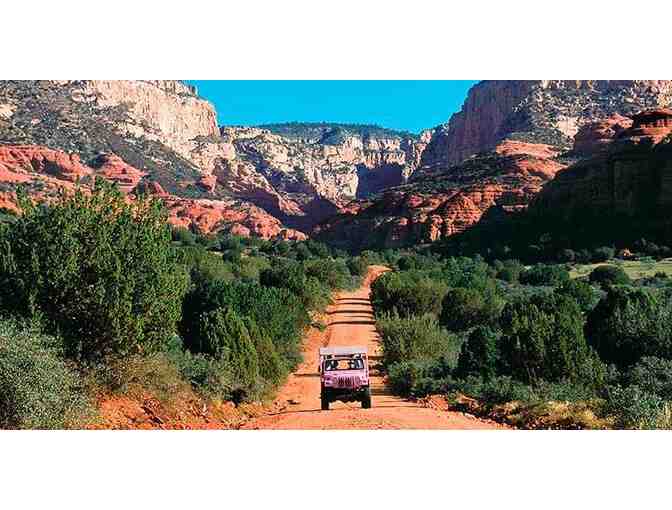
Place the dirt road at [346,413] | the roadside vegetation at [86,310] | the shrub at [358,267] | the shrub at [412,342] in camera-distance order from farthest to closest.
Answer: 1. the shrub at [358,267]
2. the shrub at [412,342]
3. the dirt road at [346,413]
4. the roadside vegetation at [86,310]

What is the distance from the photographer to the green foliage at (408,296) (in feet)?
75.1

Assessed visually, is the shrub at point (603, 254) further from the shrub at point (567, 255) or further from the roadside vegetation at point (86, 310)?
the roadside vegetation at point (86, 310)

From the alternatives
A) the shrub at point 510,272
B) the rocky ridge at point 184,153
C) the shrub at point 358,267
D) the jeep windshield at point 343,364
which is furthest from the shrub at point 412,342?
the shrub at point 358,267

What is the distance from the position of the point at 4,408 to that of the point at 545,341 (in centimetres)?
930

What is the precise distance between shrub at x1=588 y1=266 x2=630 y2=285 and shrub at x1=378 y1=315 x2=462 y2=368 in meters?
14.6

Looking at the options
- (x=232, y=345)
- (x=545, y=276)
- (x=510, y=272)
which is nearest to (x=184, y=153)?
(x=510, y=272)

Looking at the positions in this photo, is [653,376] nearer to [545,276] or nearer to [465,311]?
[465,311]

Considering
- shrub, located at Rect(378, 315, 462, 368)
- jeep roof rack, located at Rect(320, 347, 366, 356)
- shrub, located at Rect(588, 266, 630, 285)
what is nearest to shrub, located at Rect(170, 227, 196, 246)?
shrub, located at Rect(588, 266, 630, 285)

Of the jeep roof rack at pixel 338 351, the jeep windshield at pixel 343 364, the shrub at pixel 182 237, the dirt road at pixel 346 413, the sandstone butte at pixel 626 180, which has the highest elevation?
the sandstone butte at pixel 626 180

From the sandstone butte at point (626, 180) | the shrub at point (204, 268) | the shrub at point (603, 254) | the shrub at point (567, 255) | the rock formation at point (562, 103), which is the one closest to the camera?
the shrub at point (204, 268)

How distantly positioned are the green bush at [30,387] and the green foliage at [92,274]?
736 mm

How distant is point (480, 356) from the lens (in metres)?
14.6
